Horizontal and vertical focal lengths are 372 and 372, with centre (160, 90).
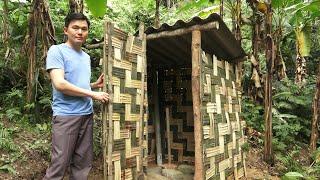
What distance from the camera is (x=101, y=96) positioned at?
3234mm

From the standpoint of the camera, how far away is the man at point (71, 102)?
10.2 ft

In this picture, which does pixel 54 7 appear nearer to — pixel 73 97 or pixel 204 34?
pixel 204 34

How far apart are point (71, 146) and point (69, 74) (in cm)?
62

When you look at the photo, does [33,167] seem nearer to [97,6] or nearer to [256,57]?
[97,6]

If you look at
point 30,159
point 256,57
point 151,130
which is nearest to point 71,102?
point 30,159

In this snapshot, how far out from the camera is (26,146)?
474cm

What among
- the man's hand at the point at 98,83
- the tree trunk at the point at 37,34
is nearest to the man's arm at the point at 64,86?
the man's hand at the point at 98,83

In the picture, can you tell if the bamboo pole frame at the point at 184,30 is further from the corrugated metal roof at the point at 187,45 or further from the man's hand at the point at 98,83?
the man's hand at the point at 98,83

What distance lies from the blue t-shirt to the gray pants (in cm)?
7

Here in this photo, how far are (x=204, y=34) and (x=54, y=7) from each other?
4.45 metres

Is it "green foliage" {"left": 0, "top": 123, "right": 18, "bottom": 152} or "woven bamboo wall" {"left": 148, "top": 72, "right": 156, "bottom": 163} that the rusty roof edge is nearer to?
"woven bamboo wall" {"left": 148, "top": 72, "right": 156, "bottom": 163}

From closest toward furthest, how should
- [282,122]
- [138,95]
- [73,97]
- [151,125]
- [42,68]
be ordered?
1. [73,97]
2. [138,95]
3. [42,68]
4. [151,125]
5. [282,122]

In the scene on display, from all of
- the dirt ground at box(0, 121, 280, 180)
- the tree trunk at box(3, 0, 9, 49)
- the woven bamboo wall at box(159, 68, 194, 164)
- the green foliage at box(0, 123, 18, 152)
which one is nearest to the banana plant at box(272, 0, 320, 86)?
the woven bamboo wall at box(159, 68, 194, 164)

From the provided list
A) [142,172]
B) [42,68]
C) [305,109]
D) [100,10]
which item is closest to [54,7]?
[42,68]
